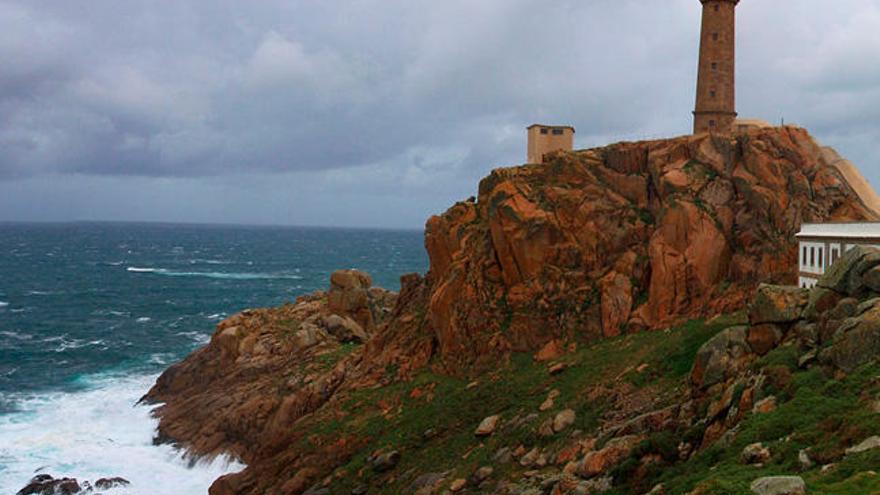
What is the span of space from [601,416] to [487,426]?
6.62m

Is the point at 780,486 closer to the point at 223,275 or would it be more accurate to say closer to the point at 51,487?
the point at 51,487

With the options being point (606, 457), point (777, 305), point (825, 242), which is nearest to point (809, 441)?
point (777, 305)

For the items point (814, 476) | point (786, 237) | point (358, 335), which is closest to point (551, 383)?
point (786, 237)

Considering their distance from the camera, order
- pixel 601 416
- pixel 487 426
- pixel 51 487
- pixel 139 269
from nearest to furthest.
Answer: pixel 601 416
pixel 487 426
pixel 51 487
pixel 139 269

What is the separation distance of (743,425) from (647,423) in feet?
21.0

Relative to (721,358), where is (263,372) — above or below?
below

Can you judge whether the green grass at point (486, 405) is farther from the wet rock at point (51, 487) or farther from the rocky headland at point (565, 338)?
the wet rock at point (51, 487)

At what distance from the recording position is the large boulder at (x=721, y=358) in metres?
27.8

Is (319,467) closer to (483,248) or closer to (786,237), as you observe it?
(483,248)

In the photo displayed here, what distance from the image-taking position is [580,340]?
4481cm

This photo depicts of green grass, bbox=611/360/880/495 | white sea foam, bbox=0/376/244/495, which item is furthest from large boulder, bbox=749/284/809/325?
white sea foam, bbox=0/376/244/495

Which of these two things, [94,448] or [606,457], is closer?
[606,457]

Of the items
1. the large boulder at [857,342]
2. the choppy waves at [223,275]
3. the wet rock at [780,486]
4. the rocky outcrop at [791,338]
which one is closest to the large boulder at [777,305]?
the rocky outcrop at [791,338]

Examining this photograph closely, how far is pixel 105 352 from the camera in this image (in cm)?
8000
